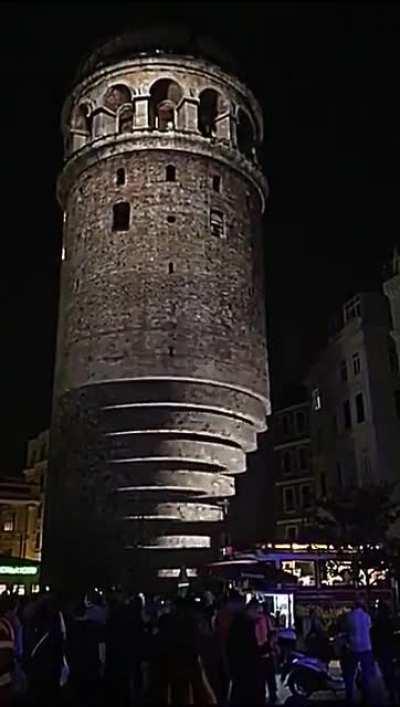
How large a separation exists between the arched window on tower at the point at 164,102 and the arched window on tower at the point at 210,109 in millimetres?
964

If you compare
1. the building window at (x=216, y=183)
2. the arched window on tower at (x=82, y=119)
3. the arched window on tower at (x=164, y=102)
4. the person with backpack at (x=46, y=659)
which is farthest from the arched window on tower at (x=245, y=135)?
the person with backpack at (x=46, y=659)

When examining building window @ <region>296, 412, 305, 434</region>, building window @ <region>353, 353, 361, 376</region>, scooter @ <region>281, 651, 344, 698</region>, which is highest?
building window @ <region>353, 353, 361, 376</region>

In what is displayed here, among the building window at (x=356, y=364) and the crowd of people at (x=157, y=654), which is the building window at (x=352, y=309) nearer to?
the building window at (x=356, y=364)

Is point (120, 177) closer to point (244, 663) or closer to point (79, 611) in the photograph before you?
point (79, 611)

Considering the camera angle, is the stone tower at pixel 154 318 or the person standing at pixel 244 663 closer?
the person standing at pixel 244 663

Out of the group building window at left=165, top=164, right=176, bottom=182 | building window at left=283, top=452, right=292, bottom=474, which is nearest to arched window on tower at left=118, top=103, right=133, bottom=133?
building window at left=165, top=164, right=176, bottom=182

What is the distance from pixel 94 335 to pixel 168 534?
22.0ft

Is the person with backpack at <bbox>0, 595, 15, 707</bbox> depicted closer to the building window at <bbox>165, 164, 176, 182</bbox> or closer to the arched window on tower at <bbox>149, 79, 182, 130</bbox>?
the building window at <bbox>165, 164, 176, 182</bbox>

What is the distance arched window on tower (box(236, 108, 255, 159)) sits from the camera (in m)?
27.8

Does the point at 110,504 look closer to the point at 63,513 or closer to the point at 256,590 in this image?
the point at 63,513

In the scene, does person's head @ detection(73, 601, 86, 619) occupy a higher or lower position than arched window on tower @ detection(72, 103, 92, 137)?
lower

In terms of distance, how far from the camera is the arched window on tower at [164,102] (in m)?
26.4

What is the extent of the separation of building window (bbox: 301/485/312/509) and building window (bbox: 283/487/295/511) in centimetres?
87

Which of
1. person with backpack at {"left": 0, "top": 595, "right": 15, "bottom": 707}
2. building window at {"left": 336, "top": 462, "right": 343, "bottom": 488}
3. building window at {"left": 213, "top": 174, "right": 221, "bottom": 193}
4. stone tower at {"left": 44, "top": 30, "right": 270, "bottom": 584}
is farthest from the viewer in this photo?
building window at {"left": 336, "top": 462, "right": 343, "bottom": 488}
